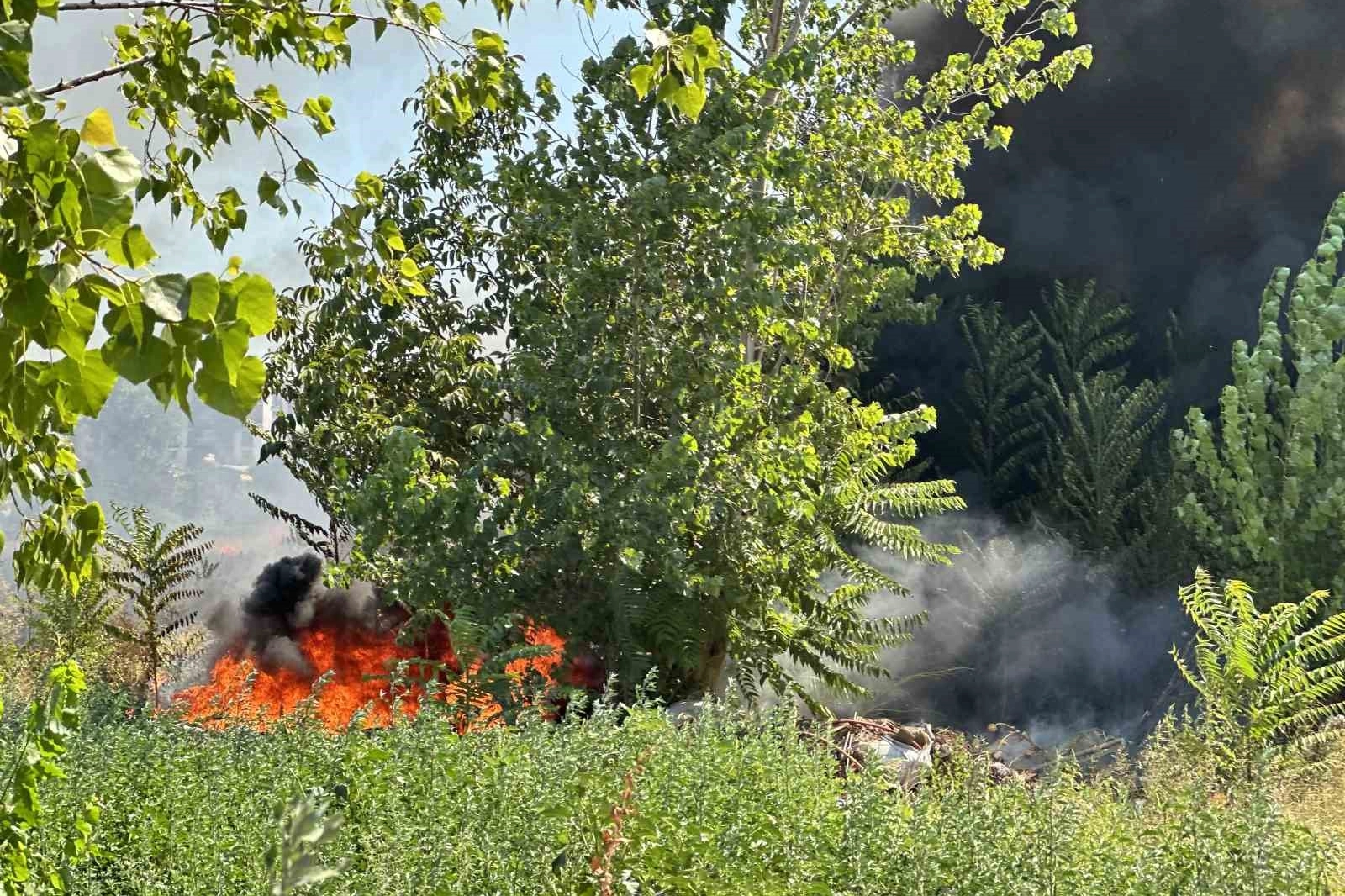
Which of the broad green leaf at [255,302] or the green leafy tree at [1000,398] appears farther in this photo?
the green leafy tree at [1000,398]

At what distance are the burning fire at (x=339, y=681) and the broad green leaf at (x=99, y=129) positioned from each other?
3.54m

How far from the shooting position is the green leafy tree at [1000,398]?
10977mm

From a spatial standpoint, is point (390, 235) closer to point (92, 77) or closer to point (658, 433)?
point (92, 77)

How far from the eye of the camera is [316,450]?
8961 mm

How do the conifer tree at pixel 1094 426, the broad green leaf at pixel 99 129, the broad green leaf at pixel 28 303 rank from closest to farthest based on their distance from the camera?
the broad green leaf at pixel 28 303 < the broad green leaf at pixel 99 129 < the conifer tree at pixel 1094 426

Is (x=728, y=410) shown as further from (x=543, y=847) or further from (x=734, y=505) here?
(x=543, y=847)

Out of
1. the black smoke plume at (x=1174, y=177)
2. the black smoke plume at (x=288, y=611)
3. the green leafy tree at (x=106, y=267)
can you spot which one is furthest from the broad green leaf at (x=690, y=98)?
the black smoke plume at (x=1174, y=177)

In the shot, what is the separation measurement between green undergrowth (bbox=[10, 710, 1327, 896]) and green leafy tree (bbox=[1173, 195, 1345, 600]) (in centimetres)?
438

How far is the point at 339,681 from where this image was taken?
Answer: 8.11 m

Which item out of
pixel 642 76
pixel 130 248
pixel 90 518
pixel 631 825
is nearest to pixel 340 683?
pixel 90 518

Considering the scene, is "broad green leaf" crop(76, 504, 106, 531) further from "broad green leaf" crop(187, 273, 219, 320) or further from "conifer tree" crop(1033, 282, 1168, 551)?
"conifer tree" crop(1033, 282, 1168, 551)

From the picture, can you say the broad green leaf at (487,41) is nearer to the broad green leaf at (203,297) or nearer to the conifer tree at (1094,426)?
the broad green leaf at (203,297)

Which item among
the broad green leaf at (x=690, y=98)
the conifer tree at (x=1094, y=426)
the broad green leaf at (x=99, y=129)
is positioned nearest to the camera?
the broad green leaf at (x=99, y=129)

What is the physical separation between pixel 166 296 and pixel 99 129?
60 cm
